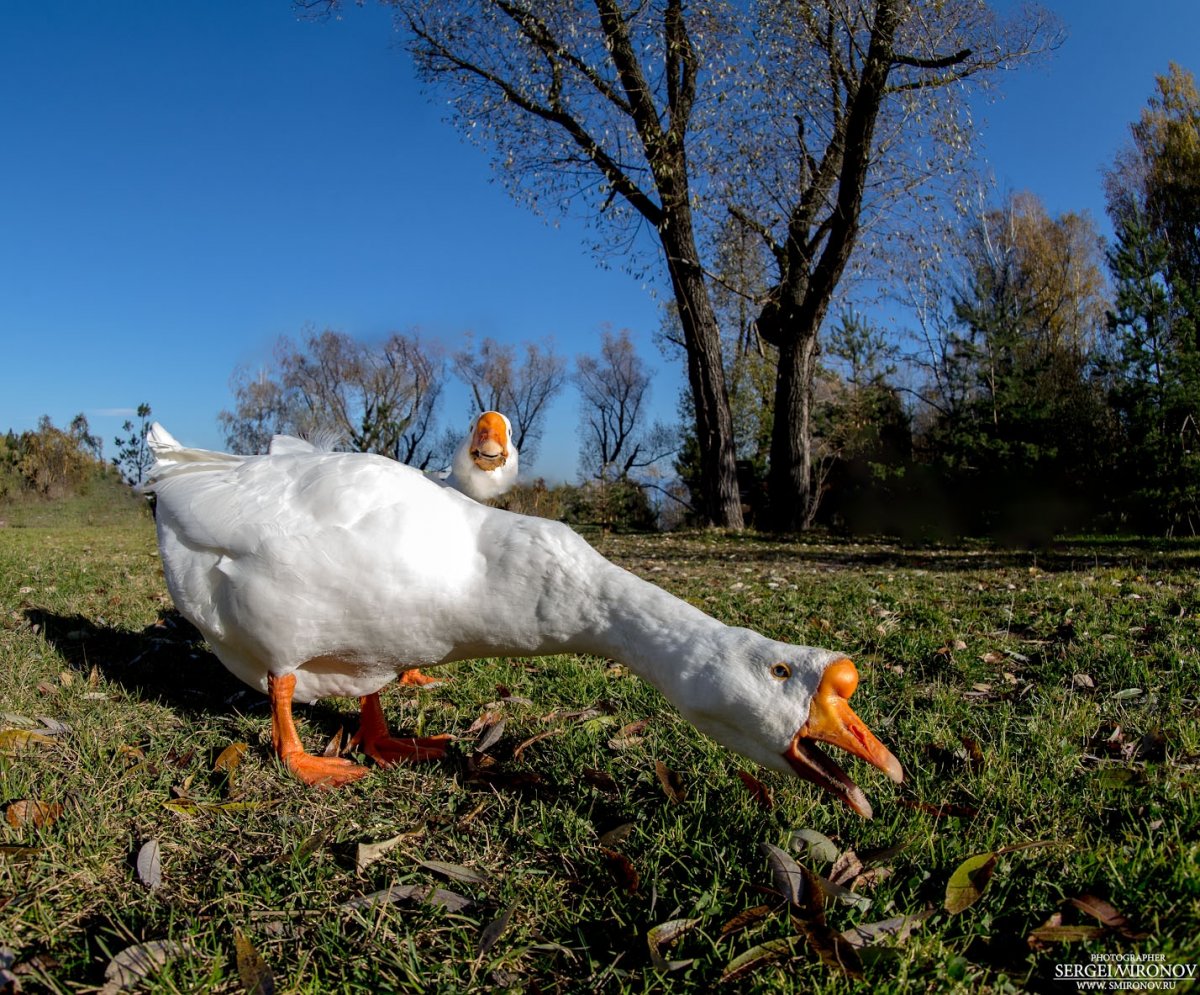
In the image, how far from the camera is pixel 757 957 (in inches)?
69.6

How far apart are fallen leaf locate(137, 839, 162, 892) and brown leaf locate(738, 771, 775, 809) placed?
5.98 ft

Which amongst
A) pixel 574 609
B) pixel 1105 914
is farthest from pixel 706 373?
pixel 1105 914

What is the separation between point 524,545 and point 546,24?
46.6ft

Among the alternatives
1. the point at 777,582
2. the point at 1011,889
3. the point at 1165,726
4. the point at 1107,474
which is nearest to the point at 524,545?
the point at 1011,889

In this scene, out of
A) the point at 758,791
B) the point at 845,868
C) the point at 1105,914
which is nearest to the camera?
the point at 1105,914

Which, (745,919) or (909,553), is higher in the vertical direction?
(909,553)

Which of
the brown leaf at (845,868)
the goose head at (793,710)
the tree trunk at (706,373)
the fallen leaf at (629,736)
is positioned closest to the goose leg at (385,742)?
the fallen leaf at (629,736)

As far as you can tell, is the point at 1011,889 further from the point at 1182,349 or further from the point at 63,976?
the point at 1182,349

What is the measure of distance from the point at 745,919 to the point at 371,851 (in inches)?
43.1

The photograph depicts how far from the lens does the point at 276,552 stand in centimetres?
280

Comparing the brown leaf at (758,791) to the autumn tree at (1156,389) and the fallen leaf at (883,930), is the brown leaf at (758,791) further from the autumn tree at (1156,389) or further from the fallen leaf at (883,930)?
the autumn tree at (1156,389)

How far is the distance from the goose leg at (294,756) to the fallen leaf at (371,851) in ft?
1.85

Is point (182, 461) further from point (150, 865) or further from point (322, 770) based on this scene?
point (150, 865)

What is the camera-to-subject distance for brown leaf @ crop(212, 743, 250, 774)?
2.88 metres
